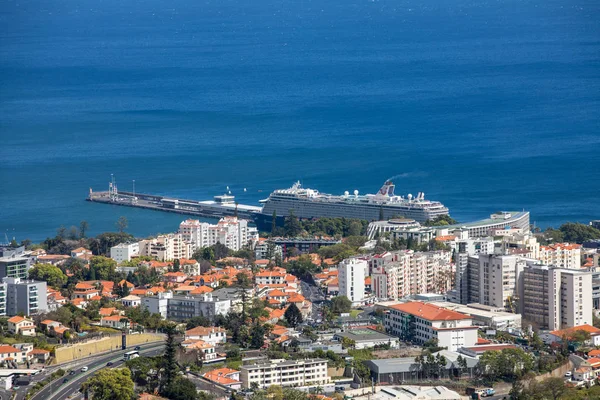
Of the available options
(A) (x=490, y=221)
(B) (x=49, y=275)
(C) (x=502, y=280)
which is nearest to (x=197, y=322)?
(B) (x=49, y=275)

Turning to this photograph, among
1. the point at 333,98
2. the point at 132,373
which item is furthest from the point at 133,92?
the point at 132,373

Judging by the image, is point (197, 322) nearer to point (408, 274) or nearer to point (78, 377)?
point (78, 377)

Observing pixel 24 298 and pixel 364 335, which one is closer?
pixel 364 335

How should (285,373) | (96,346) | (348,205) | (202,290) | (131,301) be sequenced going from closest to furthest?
1. (285,373)
2. (96,346)
3. (131,301)
4. (202,290)
5. (348,205)

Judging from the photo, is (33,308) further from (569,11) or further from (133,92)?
(569,11)

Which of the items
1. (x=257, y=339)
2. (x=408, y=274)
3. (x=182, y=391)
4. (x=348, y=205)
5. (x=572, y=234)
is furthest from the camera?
(x=348, y=205)

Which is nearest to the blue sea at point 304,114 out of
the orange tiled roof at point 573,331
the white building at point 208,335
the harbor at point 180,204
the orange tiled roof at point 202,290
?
the harbor at point 180,204
